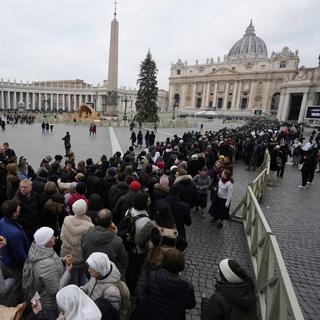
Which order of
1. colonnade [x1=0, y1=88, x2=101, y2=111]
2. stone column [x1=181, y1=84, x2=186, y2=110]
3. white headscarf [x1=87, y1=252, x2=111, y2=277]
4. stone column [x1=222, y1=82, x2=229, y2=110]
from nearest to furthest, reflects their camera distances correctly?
white headscarf [x1=87, y1=252, x2=111, y2=277]
colonnade [x1=0, y1=88, x2=101, y2=111]
stone column [x1=222, y1=82, x2=229, y2=110]
stone column [x1=181, y1=84, x2=186, y2=110]

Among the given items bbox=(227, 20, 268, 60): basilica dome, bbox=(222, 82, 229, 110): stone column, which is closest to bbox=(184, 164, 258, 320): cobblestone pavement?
bbox=(222, 82, 229, 110): stone column

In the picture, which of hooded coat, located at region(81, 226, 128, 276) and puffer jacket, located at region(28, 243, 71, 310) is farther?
hooded coat, located at region(81, 226, 128, 276)

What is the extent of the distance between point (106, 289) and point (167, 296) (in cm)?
58

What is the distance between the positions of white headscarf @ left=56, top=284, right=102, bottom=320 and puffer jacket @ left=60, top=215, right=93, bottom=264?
151cm

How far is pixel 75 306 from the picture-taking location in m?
1.96

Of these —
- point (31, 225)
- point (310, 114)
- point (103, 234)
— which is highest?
point (310, 114)

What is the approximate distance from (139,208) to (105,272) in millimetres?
1537

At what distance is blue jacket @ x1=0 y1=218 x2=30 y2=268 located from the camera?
318cm

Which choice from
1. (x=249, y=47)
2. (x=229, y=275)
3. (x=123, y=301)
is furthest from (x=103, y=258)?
(x=249, y=47)

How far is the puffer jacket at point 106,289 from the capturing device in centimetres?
238

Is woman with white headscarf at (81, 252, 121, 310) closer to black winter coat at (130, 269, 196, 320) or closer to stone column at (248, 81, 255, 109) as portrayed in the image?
black winter coat at (130, 269, 196, 320)

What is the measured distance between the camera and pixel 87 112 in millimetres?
48250

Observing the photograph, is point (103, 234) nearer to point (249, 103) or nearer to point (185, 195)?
point (185, 195)

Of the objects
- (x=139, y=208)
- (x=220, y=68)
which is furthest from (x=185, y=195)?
(x=220, y=68)
